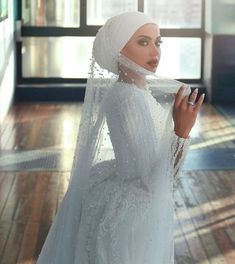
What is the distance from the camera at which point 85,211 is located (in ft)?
5.97

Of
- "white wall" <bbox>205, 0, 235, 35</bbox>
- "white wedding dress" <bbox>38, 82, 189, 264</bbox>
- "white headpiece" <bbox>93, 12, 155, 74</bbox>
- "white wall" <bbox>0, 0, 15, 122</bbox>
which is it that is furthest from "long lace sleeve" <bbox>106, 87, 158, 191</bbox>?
"white wall" <bbox>205, 0, 235, 35</bbox>

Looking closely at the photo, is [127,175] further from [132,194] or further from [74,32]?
[74,32]

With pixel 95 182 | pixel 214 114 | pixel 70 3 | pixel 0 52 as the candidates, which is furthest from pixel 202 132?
pixel 95 182

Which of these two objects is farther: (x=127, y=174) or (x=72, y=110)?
(x=72, y=110)

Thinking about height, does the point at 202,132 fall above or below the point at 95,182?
below

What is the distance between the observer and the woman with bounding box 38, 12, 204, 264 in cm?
171

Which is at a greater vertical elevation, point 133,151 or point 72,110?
point 133,151

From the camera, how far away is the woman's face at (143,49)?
5.68ft

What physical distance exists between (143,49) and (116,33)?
0.08m

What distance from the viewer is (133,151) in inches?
67.2

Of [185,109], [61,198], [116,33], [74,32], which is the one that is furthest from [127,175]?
[74,32]

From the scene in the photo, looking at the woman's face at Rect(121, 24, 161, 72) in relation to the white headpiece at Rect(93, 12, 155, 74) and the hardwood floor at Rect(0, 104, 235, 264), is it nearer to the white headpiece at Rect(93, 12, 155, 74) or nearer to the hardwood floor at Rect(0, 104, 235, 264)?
the white headpiece at Rect(93, 12, 155, 74)

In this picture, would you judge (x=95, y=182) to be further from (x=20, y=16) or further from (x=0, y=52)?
(x=20, y=16)

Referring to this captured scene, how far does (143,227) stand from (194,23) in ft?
22.1
